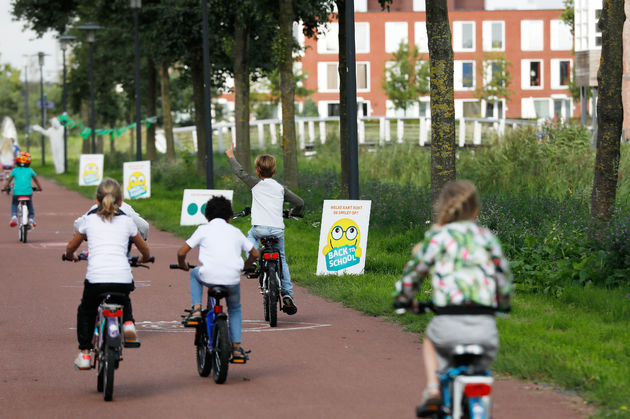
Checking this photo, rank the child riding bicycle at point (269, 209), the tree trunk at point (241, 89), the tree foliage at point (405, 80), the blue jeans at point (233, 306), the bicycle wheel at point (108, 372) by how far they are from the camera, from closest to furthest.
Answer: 1. the bicycle wheel at point (108, 372)
2. the blue jeans at point (233, 306)
3. the child riding bicycle at point (269, 209)
4. the tree trunk at point (241, 89)
5. the tree foliage at point (405, 80)

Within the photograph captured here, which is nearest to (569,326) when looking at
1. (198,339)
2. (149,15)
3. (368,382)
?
(368,382)

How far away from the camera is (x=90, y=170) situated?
43031mm

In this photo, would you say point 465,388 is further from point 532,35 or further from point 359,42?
point 532,35

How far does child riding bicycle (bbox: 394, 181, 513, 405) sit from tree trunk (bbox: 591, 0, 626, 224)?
8.27 metres

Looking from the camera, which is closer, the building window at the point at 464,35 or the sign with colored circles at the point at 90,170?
the sign with colored circles at the point at 90,170

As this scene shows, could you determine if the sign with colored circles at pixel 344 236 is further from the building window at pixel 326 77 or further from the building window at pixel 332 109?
the building window at pixel 332 109

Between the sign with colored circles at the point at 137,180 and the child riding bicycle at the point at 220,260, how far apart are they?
2425 centimetres

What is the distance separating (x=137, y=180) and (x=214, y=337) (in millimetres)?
24915

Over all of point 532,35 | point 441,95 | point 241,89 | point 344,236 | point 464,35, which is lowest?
point 344,236

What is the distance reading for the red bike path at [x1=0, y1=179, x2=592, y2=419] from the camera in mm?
7309

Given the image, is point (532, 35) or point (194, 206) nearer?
point (194, 206)

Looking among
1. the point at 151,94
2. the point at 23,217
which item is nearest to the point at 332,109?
the point at 151,94

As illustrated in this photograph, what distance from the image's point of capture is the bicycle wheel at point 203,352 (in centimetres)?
831

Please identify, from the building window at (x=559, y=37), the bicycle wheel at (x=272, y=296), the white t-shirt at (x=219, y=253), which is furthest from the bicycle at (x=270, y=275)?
the building window at (x=559, y=37)
